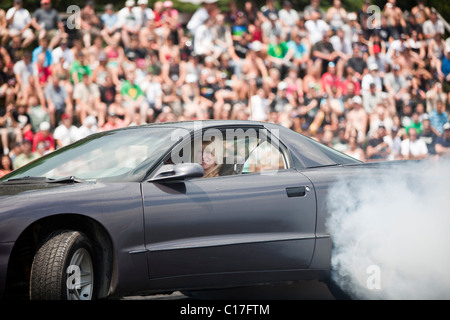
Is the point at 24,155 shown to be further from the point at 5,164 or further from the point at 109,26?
the point at 109,26

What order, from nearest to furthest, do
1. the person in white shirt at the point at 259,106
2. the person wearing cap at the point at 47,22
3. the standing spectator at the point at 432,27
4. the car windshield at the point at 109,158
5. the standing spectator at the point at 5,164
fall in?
the car windshield at the point at 109,158 → the standing spectator at the point at 5,164 → the person in white shirt at the point at 259,106 → the person wearing cap at the point at 47,22 → the standing spectator at the point at 432,27

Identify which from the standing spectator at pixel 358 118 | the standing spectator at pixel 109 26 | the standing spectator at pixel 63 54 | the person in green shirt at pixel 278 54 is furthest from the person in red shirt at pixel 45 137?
the standing spectator at pixel 358 118

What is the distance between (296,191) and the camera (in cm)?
516

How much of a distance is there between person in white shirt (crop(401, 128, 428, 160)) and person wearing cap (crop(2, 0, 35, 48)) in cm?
713

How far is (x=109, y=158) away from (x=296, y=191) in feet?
4.39

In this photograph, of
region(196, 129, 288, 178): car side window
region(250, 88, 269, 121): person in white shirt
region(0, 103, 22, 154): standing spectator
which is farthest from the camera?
region(250, 88, 269, 121): person in white shirt

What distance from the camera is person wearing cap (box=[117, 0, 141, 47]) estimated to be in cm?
1373

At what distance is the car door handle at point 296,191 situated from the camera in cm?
512

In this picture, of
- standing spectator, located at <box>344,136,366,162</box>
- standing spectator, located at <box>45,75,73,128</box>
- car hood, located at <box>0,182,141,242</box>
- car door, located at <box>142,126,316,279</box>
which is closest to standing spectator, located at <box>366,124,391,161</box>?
standing spectator, located at <box>344,136,366,162</box>

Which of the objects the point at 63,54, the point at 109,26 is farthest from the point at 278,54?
the point at 63,54

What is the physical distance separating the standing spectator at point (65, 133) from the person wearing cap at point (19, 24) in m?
2.20

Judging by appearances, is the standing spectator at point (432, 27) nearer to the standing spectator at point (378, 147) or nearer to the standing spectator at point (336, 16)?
the standing spectator at point (336, 16)

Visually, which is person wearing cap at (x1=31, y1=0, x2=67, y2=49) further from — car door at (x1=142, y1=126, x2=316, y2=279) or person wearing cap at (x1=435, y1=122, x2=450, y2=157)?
car door at (x1=142, y1=126, x2=316, y2=279)
